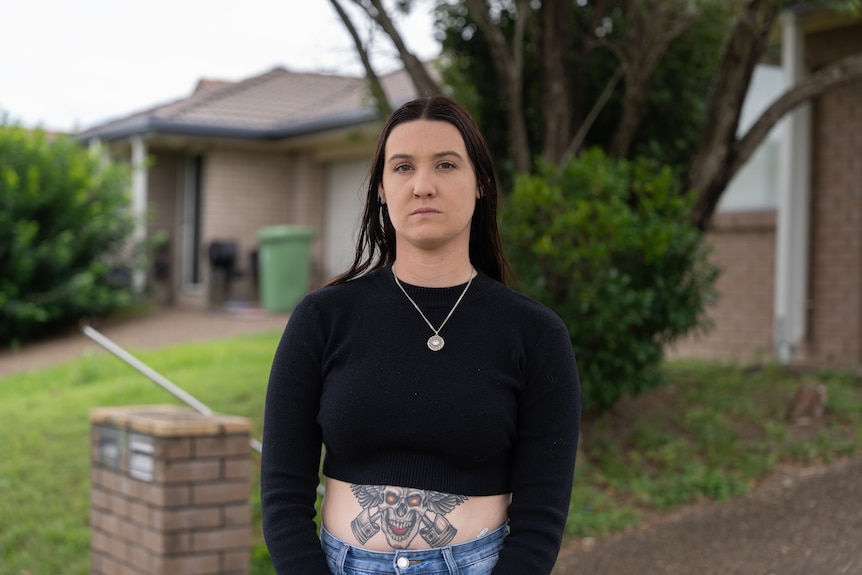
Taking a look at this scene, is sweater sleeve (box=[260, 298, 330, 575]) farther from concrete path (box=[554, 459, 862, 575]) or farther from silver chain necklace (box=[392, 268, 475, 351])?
concrete path (box=[554, 459, 862, 575])

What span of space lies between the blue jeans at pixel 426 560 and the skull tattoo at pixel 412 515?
0.02 meters

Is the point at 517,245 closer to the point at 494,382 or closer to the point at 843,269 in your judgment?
the point at 494,382

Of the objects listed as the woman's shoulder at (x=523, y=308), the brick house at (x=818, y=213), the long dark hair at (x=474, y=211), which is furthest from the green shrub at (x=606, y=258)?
the woman's shoulder at (x=523, y=308)

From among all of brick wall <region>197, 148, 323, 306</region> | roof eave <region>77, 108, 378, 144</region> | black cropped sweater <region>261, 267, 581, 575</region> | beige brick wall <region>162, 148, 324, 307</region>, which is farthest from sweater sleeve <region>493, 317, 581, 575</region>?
brick wall <region>197, 148, 323, 306</region>

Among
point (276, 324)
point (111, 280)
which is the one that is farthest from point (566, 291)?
point (111, 280)

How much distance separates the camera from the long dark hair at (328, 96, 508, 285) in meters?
2.35

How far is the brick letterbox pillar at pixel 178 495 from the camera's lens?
455 centimetres

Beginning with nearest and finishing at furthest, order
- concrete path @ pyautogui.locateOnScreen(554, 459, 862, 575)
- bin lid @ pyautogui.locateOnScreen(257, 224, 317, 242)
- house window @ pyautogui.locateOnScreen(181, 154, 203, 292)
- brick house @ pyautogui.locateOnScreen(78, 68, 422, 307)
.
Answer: concrete path @ pyautogui.locateOnScreen(554, 459, 862, 575) < bin lid @ pyautogui.locateOnScreen(257, 224, 317, 242) < brick house @ pyautogui.locateOnScreen(78, 68, 422, 307) < house window @ pyautogui.locateOnScreen(181, 154, 203, 292)

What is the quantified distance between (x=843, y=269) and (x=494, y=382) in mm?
7694

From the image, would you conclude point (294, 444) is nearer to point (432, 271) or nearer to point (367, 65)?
point (432, 271)

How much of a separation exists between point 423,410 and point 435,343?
0.16 meters

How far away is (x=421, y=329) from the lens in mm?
2293

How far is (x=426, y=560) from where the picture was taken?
2.18 metres

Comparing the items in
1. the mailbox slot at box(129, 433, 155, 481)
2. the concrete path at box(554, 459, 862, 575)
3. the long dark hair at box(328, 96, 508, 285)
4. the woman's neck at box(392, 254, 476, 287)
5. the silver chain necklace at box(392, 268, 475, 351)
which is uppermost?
the long dark hair at box(328, 96, 508, 285)
